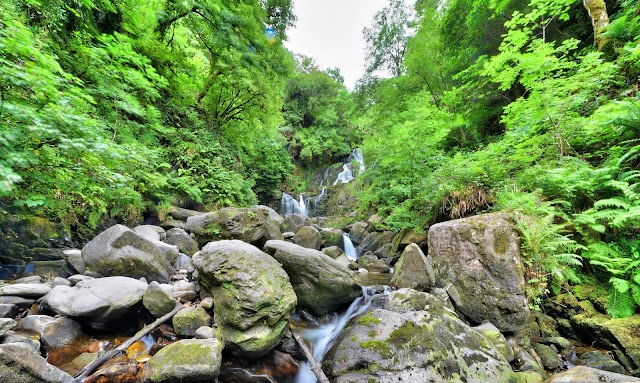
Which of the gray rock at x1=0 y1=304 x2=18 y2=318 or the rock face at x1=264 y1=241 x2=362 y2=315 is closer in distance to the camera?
the gray rock at x1=0 y1=304 x2=18 y2=318

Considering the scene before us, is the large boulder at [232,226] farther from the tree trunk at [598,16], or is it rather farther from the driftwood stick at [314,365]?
the tree trunk at [598,16]

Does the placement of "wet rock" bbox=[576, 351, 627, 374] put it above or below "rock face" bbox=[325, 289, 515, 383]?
above

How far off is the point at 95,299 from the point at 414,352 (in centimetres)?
428

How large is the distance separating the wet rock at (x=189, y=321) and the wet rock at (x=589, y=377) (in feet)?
13.9

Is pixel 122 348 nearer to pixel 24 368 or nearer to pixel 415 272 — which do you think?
pixel 24 368

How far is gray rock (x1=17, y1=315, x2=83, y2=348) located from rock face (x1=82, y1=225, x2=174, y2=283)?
114 centimetres

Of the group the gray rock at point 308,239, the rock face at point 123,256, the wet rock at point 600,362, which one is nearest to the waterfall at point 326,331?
the wet rock at point 600,362

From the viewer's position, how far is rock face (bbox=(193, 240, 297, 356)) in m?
3.06

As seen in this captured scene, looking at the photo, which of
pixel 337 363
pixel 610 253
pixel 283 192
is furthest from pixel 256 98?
pixel 610 253

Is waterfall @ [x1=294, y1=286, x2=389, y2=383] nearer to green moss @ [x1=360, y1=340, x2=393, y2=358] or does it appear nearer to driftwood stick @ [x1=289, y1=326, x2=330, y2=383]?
driftwood stick @ [x1=289, y1=326, x2=330, y2=383]

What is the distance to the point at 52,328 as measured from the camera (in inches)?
121

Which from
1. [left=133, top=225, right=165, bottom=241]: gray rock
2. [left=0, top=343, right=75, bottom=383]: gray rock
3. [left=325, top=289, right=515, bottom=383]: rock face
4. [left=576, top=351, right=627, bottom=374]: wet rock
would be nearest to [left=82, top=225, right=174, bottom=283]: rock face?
[left=133, top=225, right=165, bottom=241]: gray rock

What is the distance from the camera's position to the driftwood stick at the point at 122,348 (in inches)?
102

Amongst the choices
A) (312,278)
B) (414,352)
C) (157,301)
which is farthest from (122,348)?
(414,352)
